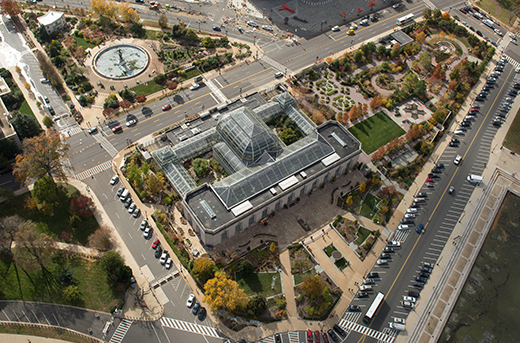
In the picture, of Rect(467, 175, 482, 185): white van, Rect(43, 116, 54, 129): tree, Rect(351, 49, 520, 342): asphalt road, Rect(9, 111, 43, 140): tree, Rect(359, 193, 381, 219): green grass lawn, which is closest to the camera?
Rect(351, 49, 520, 342): asphalt road

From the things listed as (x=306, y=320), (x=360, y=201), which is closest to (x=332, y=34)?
(x=360, y=201)

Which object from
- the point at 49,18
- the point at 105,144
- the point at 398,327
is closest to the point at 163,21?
the point at 49,18

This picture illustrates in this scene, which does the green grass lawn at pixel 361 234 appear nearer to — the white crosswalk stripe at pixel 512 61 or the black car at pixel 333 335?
the black car at pixel 333 335

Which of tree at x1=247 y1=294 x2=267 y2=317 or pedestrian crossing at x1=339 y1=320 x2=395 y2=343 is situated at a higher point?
tree at x1=247 y1=294 x2=267 y2=317

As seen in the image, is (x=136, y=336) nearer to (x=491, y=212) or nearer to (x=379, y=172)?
(x=379, y=172)

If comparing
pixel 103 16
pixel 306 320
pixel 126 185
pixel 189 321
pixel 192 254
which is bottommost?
pixel 306 320

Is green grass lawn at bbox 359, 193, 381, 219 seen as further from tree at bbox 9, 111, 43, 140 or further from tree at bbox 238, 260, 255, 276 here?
tree at bbox 9, 111, 43, 140

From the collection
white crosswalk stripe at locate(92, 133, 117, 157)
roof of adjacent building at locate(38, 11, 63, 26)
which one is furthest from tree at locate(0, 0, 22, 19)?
white crosswalk stripe at locate(92, 133, 117, 157)
